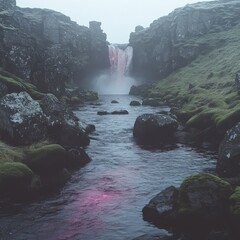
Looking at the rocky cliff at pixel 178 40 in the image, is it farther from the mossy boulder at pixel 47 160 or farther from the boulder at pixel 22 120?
the mossy boulder at pixel 47 160

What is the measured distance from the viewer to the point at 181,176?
95.1 ft

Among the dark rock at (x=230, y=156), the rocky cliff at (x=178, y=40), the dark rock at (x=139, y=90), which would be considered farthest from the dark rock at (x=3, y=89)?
the rocky cliff at (x=178, y=40)

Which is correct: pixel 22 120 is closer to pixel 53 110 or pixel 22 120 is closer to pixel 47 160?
pixel 53 110

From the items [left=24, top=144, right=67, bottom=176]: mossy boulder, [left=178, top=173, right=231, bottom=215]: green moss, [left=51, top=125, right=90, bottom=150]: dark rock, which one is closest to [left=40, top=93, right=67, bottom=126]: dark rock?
[left=51, top=125, right=90, bottom=150]: dark rock

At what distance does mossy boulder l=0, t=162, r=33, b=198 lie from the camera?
23562 mm

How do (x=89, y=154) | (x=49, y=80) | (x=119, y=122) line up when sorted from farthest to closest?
(x=49, y=80)
(x=119, y=122)
(x=89, y=154)

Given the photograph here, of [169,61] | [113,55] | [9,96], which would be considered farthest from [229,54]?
[9,96]

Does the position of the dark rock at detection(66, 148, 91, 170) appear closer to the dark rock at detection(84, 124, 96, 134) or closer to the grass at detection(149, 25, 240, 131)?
the dark rock at detection(84, 124, 96, 134)

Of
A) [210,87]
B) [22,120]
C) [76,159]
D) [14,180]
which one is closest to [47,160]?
[76,159]

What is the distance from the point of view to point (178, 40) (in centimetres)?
13975

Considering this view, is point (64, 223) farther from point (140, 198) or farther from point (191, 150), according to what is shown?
point (191, 150)

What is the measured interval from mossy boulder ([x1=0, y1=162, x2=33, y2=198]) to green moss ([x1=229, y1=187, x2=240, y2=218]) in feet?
44.4

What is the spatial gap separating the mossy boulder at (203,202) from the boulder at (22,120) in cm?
1808

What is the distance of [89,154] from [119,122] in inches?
860
